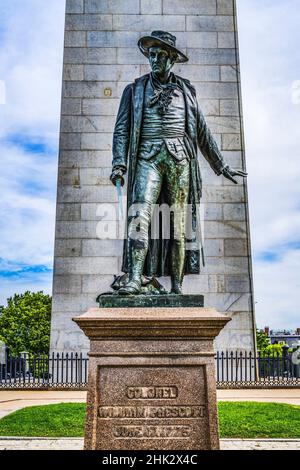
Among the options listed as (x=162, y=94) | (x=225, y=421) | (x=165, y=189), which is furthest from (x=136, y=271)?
(x=225, y=421)

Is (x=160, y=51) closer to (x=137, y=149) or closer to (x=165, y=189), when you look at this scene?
(x=137, y=149)

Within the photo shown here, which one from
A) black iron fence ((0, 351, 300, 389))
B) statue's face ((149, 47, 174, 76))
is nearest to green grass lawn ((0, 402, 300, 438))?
black iron fence ((0, 351, 300, 389))

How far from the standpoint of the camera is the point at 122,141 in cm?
806

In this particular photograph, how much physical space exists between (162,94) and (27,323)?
5001cm

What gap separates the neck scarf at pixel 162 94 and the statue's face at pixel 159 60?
138 millimetres

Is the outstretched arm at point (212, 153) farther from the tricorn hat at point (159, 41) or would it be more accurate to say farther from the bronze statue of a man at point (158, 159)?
the tricorn hat at point (159, 41)

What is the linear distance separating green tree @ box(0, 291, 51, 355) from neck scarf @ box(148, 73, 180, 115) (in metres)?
47.5

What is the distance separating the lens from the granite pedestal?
20.7ft

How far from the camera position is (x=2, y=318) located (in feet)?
181

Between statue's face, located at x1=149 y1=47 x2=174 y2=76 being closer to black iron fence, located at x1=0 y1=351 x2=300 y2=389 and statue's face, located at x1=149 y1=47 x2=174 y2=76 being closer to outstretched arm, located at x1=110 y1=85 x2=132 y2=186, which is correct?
outstretched arm, located at x1=110 y1=85 x2=132 y2=186

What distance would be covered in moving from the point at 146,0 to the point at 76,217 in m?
9.38

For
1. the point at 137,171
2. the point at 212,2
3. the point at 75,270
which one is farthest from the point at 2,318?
the point at 137,171
